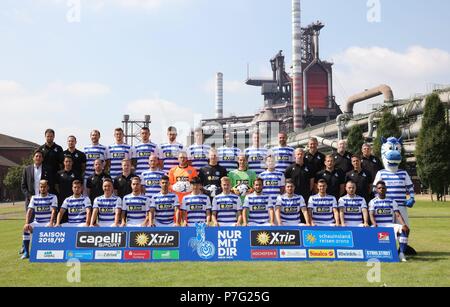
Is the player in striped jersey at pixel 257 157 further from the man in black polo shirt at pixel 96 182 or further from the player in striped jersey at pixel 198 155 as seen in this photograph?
the man in black polo shirt at pixel 96 182

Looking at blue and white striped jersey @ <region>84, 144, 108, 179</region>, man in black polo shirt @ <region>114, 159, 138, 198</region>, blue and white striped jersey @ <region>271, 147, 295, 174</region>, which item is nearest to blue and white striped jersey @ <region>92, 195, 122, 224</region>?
man in black polo shirt @ <region>114, 159, 138, 198</region>

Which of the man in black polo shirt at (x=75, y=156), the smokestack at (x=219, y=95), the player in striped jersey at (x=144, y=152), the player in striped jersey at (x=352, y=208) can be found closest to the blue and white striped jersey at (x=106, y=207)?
the man in black polo shirt at (x=75, y=156)

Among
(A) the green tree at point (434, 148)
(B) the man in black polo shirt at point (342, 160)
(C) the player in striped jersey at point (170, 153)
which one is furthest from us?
(A) the green tree at point (434, 148)

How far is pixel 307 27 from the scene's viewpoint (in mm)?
118875

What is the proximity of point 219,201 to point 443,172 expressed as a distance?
3433cm

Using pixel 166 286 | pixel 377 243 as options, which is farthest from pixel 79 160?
pixel 377 243

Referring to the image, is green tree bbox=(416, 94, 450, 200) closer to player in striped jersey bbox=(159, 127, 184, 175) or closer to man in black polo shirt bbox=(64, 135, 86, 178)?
player in striped jersey bbox=(159, 127, 184, 175)

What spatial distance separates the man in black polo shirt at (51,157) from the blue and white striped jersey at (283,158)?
241 inches

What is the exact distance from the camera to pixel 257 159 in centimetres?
1335

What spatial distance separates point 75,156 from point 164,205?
3.04 metres

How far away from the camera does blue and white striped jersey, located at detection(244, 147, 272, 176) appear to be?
13.3 metres

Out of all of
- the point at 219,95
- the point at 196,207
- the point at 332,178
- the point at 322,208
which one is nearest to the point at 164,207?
the point at 196,207

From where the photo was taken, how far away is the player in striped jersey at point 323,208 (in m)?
11.5

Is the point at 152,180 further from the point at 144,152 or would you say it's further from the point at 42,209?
the point at 42,209
